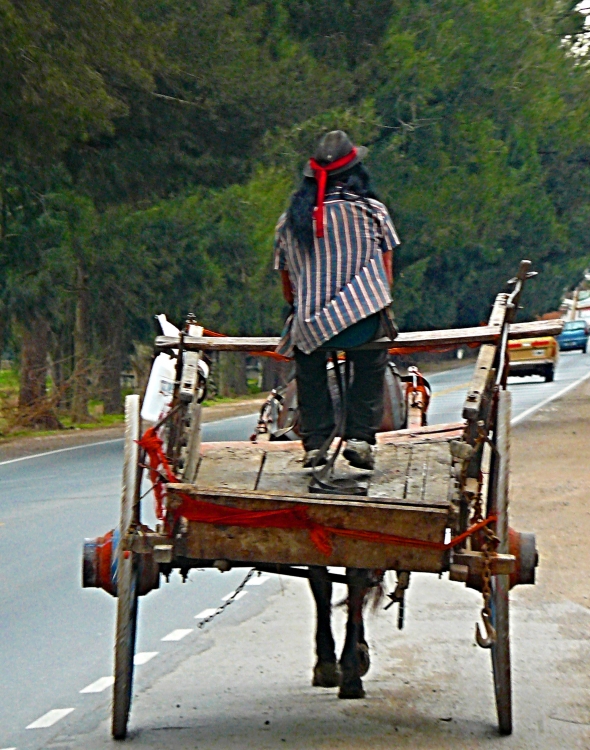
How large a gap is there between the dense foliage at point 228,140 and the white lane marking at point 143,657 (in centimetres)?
1354

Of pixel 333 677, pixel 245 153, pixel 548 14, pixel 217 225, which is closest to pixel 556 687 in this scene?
pixel 333 677

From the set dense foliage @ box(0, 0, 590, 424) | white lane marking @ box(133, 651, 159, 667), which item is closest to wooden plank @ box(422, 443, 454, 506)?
white lane marking @ box(133, 651, 159, 667)

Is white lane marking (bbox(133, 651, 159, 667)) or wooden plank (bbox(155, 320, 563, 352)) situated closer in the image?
wooden plank (bbox(155, 320, 563, 352))

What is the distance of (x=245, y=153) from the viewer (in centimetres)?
2812

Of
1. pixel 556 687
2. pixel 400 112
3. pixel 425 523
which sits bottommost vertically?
pixel 556 687

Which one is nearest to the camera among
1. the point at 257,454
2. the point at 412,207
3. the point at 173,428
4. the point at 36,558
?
the point at 173,428

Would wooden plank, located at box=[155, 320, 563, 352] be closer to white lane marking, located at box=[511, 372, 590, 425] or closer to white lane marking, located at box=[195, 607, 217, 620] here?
white lane marking, located at box=[195, 607, 217, 620]

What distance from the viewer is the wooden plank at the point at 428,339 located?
231 inches

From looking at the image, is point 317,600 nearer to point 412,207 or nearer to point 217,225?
point 217,225

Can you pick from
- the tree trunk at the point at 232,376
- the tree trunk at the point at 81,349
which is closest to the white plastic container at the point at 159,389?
the tree trunk at the point at 81,349

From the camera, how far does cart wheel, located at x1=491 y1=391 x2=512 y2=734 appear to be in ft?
18.0

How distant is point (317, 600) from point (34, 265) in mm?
23537

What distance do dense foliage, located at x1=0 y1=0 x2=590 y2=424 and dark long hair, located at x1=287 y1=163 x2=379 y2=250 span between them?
1479 cm

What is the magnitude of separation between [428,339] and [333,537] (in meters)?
1.14
